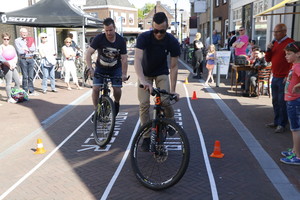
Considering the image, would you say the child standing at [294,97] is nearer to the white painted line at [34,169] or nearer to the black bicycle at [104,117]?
the black bicycle at [104,117]

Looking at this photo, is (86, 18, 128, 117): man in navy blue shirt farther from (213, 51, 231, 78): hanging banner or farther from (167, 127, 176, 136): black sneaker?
(213, 51, 231, 78): hanging banner

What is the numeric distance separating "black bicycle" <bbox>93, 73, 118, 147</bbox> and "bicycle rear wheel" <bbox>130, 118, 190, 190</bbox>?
1.07m

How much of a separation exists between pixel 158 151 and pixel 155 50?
1.42 metres

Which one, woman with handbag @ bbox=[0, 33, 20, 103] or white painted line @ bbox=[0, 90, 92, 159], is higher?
woman with handbag @ bbox=[0, 33, 20, 103]

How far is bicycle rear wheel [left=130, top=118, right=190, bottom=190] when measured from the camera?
3600 millimetres

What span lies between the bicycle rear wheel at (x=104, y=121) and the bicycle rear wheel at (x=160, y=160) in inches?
40.6

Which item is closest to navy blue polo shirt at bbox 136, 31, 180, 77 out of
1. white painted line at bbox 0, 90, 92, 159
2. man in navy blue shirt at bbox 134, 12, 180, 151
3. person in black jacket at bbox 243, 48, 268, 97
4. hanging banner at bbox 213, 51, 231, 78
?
man in navy blue shirt at bbox 134, 12, 180, 151

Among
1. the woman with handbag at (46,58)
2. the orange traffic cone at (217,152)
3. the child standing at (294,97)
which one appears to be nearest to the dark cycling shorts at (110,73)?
the orange traffic cone at (217,152)

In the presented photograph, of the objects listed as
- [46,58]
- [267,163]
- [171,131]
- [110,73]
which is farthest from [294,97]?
[46,58]

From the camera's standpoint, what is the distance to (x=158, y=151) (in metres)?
3.96

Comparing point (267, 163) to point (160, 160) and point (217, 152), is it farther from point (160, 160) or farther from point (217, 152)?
point (160, 160)

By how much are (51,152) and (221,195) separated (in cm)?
284

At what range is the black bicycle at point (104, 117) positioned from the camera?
517 centimetres

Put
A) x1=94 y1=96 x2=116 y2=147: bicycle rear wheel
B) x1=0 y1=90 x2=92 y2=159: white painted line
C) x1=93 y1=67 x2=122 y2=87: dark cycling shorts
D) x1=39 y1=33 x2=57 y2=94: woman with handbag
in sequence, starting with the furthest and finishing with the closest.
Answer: x1=39 y1=33 x2=57 y2=94: woman with handbag → x1=93 y1=67 x2=122 y2=87: dark cycling shorts → x1=0 y1=90 x2=92 y2=159: white painted line → x1=94 y1=96 x2=116 y2=147: bicycle rear wheel
